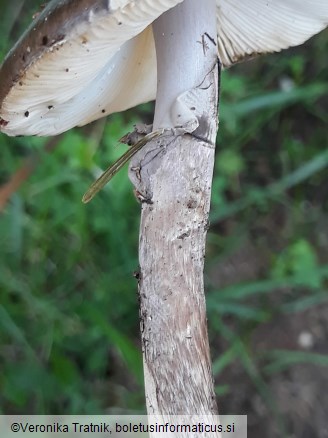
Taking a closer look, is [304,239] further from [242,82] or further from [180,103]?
[180,103]

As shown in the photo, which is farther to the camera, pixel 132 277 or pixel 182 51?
pixel 132 277

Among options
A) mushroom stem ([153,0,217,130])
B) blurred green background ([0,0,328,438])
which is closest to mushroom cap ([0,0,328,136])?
mushroom stem ([153,0,217,130])

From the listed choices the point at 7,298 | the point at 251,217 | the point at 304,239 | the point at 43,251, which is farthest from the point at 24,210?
the point at 304,239

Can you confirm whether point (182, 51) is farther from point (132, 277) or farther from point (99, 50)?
point (132, 277)

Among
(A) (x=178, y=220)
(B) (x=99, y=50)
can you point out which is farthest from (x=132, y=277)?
(B) (x=99, y=50)

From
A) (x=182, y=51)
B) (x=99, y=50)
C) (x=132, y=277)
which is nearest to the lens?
(x=99, y=50)
